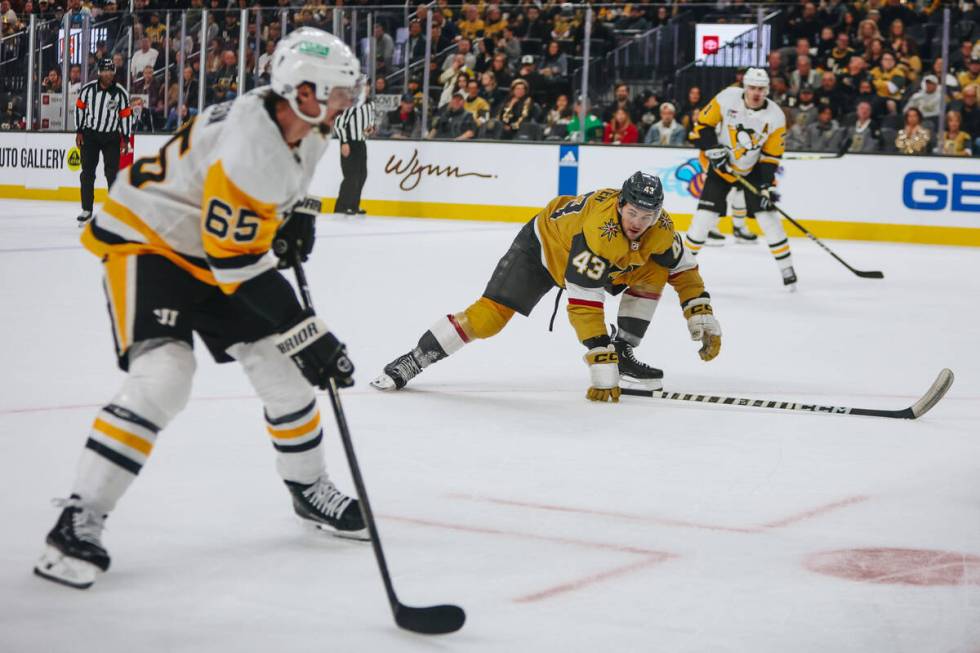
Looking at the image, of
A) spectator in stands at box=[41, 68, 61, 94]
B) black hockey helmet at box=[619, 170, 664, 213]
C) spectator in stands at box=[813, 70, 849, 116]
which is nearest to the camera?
black hockey helmet at box=[619, 170, 664, 213]

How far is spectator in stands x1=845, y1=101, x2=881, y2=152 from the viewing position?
12086mm

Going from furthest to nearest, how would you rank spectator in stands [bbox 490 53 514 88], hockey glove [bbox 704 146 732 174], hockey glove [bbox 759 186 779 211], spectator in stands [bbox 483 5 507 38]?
spectator in stands [bbox 483 5 507 38]
spectator in stands [bbox 490 53 514 88]
hockey glove [bbox 704 146 732 174]
hockey glove [bbox 759 186 779 211]

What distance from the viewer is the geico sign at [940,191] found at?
11633 millimetres

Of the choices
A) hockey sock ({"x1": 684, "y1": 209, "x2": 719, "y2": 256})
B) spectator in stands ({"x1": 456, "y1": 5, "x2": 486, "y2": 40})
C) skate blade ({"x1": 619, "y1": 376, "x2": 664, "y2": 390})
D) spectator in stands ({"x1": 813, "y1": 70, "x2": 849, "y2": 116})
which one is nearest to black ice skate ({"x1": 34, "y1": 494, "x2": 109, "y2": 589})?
skate blade ({"x1": 619, "y1": 376, "x2": 664, "y2": 390})

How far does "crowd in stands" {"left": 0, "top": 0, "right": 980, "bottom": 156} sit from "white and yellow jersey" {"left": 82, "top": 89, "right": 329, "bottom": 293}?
9.99m

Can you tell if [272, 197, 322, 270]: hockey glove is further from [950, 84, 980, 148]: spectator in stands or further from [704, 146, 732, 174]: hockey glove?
[950, 84, 980, 148]: spectator in stands

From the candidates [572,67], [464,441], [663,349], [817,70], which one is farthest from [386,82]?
[464,441]

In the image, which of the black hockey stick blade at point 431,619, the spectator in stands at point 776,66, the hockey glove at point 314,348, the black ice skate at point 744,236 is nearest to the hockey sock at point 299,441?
the hockey glove at point 314,348

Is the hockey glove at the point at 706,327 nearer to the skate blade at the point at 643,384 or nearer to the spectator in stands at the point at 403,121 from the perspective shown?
the skate blade at the point at 643,384

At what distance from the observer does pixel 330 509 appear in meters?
3.12

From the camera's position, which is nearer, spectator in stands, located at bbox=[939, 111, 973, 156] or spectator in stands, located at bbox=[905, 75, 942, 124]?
spectator in stands, located at bbox=[939, 111, 973, 156]

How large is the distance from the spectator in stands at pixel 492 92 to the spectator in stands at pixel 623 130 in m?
A: 1.37

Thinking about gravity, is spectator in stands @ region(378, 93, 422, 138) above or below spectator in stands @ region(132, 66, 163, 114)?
below

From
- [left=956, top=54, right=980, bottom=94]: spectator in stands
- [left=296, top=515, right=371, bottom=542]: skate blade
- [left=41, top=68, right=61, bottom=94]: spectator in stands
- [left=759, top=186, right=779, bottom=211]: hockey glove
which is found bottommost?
[left=296, top=515, right=371, bottom=542]: skate blade
